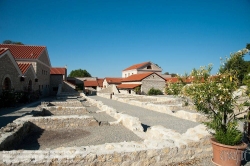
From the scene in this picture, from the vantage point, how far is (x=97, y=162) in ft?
13.0

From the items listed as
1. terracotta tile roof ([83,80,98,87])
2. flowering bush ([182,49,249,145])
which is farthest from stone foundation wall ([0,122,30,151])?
terracotta tile roof ([83,80,98,87])

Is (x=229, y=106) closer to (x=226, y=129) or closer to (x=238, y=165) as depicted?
(x=226, y=129)

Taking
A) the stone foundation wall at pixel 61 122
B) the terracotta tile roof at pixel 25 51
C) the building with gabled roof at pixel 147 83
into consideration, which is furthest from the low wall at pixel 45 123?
the building with gabled roof at pixel 147 83

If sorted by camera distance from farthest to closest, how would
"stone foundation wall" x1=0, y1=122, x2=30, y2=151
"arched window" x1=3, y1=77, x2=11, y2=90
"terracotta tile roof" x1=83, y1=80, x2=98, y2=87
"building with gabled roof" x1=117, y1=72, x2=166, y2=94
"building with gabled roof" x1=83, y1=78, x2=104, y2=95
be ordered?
"terracotta tile roof" x1=83, y1=80, x2=98, y2=87 < "building with gabled roof" x1=83, y1=78, x2=104, y2=95 < "building with gabled roof" x1=117, y1=72, x2=166, y2=94 < "arched window" x1=3, y1=77, x2=11, y2=90 < "stone foundation wall" x1=0, y1=122, x2=30, y2=151

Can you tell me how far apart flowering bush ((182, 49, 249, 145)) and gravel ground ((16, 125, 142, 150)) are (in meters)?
3.57

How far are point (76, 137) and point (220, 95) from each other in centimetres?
628

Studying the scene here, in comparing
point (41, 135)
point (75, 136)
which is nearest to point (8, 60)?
point (41, 135)

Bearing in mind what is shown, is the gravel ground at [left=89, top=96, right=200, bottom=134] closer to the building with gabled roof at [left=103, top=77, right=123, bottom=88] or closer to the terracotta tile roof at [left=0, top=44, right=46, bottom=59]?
the terracotta tile roof at [left=0, top=44, right=46, bottom=59]

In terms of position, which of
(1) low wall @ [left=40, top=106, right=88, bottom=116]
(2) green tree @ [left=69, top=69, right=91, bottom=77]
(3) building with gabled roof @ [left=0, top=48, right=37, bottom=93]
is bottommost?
(1) low wall @ [left=40, top=106, right=88, bottom=116]

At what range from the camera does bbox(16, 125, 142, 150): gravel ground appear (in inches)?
280

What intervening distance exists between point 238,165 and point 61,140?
6.52 meters

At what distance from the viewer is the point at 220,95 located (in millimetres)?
4492

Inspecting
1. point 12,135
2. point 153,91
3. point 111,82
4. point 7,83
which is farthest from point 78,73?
point 12,135

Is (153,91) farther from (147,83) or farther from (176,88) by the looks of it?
(176,88)
